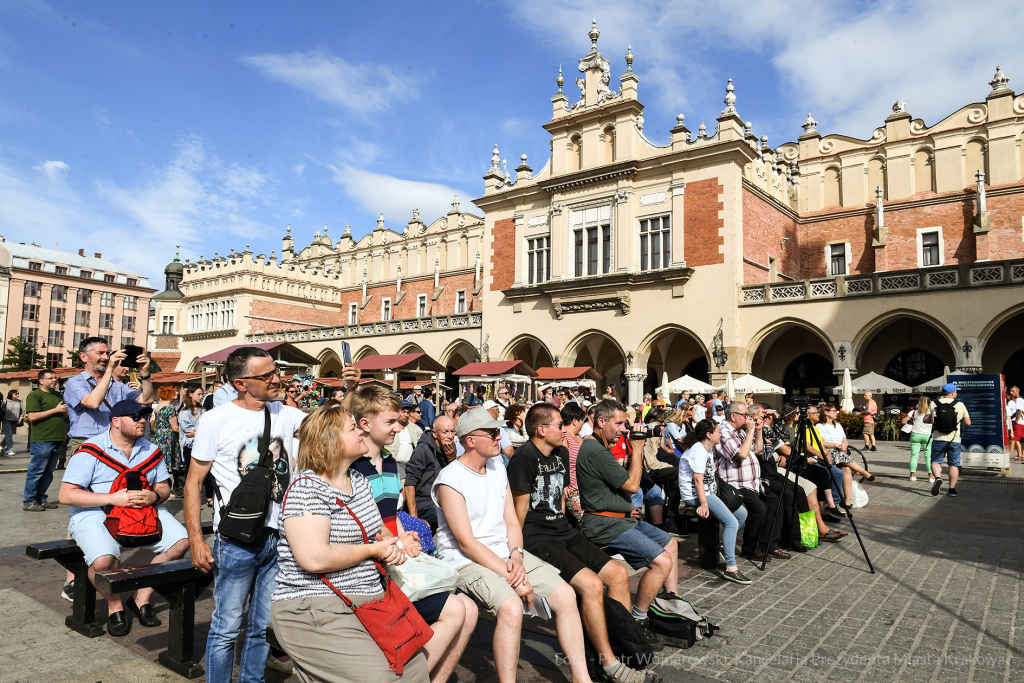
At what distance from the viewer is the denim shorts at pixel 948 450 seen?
1125 centimetres

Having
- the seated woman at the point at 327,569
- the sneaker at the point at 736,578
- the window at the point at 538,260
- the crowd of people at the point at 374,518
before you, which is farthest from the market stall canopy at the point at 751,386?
the seated woman at the point at 327,569

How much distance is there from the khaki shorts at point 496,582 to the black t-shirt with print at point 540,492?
0.42m

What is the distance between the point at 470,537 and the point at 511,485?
752 millimetres

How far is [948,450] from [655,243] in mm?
14467

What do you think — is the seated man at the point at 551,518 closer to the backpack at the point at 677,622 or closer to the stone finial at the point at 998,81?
the backpack at the point at 677,622

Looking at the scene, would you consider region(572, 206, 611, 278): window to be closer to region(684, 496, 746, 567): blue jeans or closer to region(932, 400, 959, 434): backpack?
region(932, 400, 959, 434): backpack

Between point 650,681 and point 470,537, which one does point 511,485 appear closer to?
point 470,537

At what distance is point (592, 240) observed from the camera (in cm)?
2597

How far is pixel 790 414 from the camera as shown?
312 inches

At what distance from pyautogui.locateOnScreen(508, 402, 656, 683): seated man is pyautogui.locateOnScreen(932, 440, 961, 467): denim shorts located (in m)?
9.53

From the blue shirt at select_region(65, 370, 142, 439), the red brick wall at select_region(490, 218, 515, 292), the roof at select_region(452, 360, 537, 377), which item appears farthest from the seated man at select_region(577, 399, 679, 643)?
the red brick wall at select_region(490, 218, 515, 292)

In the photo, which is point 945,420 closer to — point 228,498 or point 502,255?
point 228,498

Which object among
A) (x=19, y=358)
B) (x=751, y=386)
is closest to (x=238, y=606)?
(x=751, y=386)

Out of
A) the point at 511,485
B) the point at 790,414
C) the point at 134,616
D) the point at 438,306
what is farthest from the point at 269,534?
the point at 438,306
